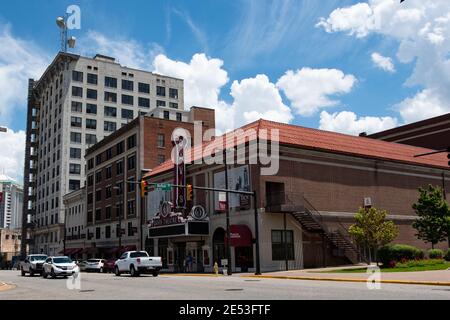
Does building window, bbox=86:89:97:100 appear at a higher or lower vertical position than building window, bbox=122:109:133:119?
higher

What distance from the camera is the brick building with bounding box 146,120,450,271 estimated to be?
4156 cm

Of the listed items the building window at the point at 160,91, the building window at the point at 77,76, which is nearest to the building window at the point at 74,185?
the building window at the point at 77,76

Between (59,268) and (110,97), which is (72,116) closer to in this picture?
(110,97)

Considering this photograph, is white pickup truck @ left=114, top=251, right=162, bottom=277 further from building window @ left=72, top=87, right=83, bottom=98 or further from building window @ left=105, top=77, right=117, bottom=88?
building window @ left=105, top=77, right=117, bottom=88

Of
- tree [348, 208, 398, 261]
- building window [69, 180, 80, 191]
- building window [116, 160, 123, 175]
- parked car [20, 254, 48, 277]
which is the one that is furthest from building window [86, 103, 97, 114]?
A: tree [348, 208, 398, 261]

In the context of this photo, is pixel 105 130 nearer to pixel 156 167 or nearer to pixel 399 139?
pixel 156 167

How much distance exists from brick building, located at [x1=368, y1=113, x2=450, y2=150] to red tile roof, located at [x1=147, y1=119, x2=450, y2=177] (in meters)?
12.1

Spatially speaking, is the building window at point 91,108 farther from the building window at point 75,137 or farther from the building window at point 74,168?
the building window at point 74,168

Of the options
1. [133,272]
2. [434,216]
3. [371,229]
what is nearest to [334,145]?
[434,216]

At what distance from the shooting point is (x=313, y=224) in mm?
42469

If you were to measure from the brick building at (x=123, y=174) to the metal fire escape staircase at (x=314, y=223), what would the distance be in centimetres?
2239

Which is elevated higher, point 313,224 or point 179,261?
point 313,224
